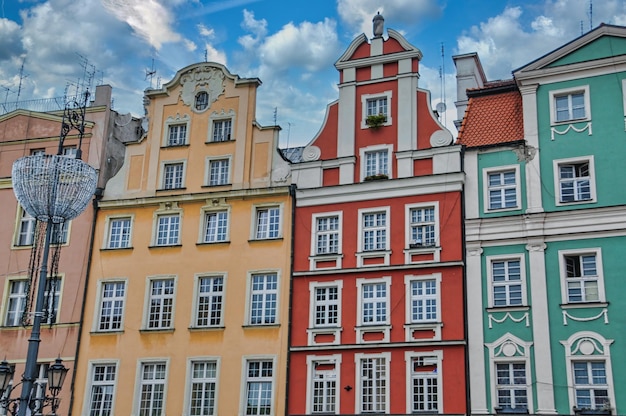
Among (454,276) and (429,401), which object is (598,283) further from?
(429,401)

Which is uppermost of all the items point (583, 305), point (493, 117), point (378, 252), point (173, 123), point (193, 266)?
point (173, 123)

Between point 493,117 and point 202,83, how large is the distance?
447 inches

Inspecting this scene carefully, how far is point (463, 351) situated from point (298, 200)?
7.99m

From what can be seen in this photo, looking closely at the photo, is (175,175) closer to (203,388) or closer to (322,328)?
(203,388)

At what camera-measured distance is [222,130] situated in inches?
1302

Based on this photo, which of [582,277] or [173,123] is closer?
[582,277]

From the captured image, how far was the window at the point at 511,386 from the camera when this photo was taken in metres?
25.6

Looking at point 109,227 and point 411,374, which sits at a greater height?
point 109,227

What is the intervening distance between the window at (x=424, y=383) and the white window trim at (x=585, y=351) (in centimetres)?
382

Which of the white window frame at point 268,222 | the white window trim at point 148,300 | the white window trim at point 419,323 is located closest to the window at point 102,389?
the white window trim at point 148,300

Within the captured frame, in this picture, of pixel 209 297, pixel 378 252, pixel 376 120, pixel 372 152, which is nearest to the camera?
pixel 378 252

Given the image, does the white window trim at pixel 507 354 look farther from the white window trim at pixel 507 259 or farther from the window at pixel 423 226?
the window at pixel 423 226

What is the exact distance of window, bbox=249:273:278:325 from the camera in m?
29.7

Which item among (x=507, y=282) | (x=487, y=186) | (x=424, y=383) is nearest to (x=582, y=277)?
(x=507, y=282)
